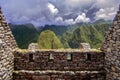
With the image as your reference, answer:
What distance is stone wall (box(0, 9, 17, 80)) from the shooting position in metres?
10.1

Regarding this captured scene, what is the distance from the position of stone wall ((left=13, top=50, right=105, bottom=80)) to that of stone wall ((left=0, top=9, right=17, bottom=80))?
0.54 metres

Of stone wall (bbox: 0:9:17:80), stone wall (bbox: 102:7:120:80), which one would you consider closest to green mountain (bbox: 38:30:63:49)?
stone wall (bbox: 0:9:17:80)

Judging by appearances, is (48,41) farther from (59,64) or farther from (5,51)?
(5,51)

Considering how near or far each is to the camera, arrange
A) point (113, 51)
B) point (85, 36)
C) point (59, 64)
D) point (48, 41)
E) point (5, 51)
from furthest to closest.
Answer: point (85, 36)
point (48, 41)
point (59, 64)
point (113, 51)
point (5, 51)

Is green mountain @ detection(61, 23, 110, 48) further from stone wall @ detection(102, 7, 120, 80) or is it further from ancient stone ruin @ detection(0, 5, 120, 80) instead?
stone wall @ detection(102, 7, 120, 80)

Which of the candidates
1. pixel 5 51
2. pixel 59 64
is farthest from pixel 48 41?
pixel 5 51

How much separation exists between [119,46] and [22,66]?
4.31 meters

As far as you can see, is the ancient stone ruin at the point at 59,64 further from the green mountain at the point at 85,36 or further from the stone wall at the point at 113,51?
the green mountain at the point at 85,36

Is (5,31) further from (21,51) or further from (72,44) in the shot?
(72,44)

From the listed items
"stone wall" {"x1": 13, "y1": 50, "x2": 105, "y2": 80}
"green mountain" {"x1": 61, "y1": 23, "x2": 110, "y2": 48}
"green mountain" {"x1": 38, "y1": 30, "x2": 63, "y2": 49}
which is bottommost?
"stone wall" {"x1": 13, "y1": 50, "x2": 105, "y2": 80}

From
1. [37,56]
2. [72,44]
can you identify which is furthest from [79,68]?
[72,44]

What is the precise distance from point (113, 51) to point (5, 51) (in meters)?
4.26

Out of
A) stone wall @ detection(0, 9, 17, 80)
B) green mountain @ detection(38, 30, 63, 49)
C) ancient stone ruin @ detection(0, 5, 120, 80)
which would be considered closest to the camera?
stone wall @ detection(0, 9, 17, 80)

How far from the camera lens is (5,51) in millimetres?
10562
